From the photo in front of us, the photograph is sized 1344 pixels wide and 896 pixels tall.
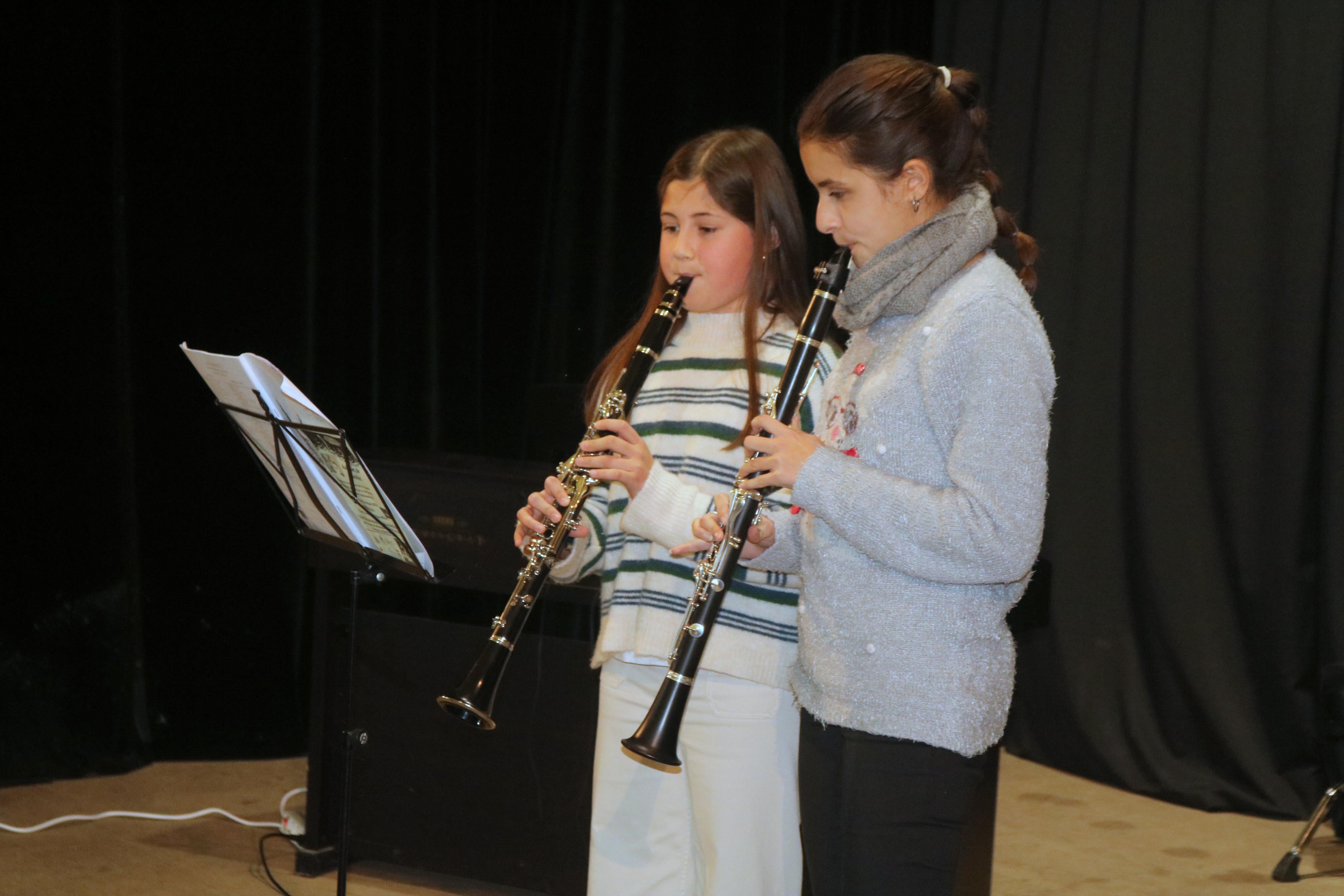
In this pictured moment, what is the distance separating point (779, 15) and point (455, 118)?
1003 mm

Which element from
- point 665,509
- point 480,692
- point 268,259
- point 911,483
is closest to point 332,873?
point 480,692

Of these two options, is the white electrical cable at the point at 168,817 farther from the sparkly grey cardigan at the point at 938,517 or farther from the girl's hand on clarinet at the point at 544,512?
the sparkly grey cardigan at the point at 938,517

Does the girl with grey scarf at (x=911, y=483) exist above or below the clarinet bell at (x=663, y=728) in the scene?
above

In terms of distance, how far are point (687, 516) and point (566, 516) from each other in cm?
20

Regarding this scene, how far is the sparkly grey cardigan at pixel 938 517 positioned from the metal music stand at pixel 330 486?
617mm

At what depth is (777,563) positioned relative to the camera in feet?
5.32

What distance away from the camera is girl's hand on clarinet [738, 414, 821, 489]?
1.35 m

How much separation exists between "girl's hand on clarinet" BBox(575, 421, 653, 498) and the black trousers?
0.51 metres

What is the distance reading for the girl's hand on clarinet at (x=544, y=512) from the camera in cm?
181

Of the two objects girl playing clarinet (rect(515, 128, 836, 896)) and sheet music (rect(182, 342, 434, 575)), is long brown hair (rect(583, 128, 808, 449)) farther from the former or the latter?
sheet music (rect(182, 342, 434, 575))

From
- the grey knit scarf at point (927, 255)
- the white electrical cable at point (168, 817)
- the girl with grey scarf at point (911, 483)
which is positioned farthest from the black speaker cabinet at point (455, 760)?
the grey knit scarf at point (927, 255)

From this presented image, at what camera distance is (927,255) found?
134cm

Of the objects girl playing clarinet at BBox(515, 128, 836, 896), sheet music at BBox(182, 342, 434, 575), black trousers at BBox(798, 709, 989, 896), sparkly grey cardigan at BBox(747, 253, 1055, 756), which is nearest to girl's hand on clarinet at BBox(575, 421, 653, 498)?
girl playing clarinet at BBox(515, 128, 836, 896)

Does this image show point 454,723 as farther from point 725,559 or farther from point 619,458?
point 725,559
